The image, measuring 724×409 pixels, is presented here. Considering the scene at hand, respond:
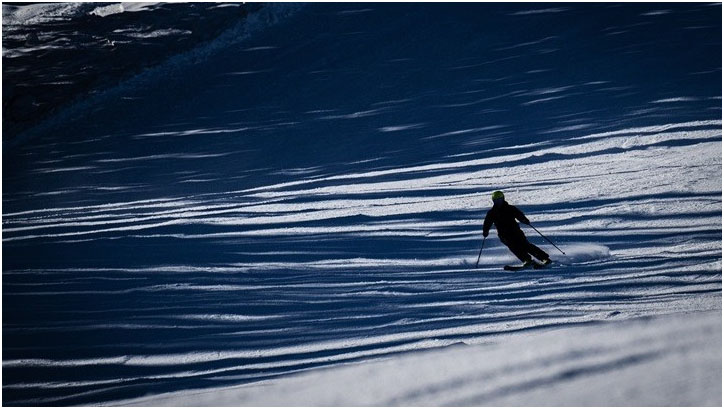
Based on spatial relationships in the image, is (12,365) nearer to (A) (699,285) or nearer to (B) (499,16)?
(A) (699,285)

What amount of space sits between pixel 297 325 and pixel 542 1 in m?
11.1

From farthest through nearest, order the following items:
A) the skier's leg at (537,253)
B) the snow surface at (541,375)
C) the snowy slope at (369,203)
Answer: the skier's leg at (537,253)
the snowy slope at (369,203)
the snow surface at (541,375)

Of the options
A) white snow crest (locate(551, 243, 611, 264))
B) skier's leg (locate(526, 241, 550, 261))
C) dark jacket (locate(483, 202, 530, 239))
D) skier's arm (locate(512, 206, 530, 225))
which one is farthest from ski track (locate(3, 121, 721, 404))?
skier's arm (locate(512, 206, 530, 225))

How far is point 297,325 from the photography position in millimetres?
5902

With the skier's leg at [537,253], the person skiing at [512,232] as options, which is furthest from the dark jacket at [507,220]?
the skier's leg at [537,253]

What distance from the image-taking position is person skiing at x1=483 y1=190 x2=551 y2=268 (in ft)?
20.7

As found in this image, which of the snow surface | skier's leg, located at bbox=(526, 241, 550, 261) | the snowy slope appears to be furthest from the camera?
skier's leg, located at bbox=(526, 241, 550, 261)

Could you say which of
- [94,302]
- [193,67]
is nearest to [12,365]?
[94,302]

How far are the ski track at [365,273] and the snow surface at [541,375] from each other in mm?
187

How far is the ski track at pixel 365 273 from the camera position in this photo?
18.2 ft

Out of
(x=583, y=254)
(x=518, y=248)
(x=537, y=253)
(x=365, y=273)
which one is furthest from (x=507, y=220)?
(x=365, y=273)

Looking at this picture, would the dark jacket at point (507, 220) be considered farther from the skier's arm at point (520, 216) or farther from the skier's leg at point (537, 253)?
the skier's leg at point (537, 253)

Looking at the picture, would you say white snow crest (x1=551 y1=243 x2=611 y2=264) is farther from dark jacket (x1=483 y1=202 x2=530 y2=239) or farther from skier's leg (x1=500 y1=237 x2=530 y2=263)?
dark jacket (x1=483 y1=202 x2=530 y2=239)

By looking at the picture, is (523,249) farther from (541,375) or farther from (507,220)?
(541,375)
